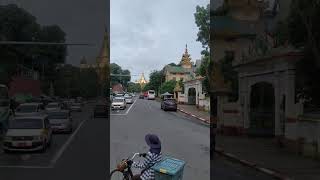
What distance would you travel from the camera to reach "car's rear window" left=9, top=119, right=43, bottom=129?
26469 millimetres

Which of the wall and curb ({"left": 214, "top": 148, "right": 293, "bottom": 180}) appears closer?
curb ({"left": 214, "top": 148, "right": 293, "bottom": 180})

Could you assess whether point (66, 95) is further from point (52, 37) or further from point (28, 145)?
point (28, 145)

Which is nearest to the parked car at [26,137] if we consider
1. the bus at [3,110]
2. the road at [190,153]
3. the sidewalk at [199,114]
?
the road at [190,153]

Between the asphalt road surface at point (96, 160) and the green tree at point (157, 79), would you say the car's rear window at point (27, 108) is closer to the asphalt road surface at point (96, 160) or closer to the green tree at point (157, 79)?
the asphalt road surface at point (96, 160)

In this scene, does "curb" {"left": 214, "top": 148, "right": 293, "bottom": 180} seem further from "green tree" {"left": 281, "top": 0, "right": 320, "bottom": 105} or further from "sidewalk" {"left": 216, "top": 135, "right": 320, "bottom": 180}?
"green tree" {"left": 281, "top": 0, "right": 320, "bottom": 105}

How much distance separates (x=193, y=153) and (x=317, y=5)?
8417 mm

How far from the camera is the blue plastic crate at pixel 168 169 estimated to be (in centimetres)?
878

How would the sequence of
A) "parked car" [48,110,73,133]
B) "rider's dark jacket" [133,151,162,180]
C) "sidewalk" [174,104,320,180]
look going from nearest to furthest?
"rider's dark jacket" [133,151,162,180] < "sidewalk" [174,104,320,180] < "parked car" [48,110,73,133]

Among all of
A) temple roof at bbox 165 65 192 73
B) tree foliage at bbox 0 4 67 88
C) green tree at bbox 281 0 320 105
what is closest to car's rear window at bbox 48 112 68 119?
green tree at bbox 281 0 320 105

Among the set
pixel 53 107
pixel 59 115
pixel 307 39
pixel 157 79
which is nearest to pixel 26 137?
pixel 307 39

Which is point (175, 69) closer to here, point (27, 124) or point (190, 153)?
point (27, 124)

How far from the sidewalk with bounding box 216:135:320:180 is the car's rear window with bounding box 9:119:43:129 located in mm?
8365

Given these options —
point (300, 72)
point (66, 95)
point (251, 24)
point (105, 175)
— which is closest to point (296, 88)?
point (300, 72)

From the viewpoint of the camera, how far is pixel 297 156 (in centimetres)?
2314
